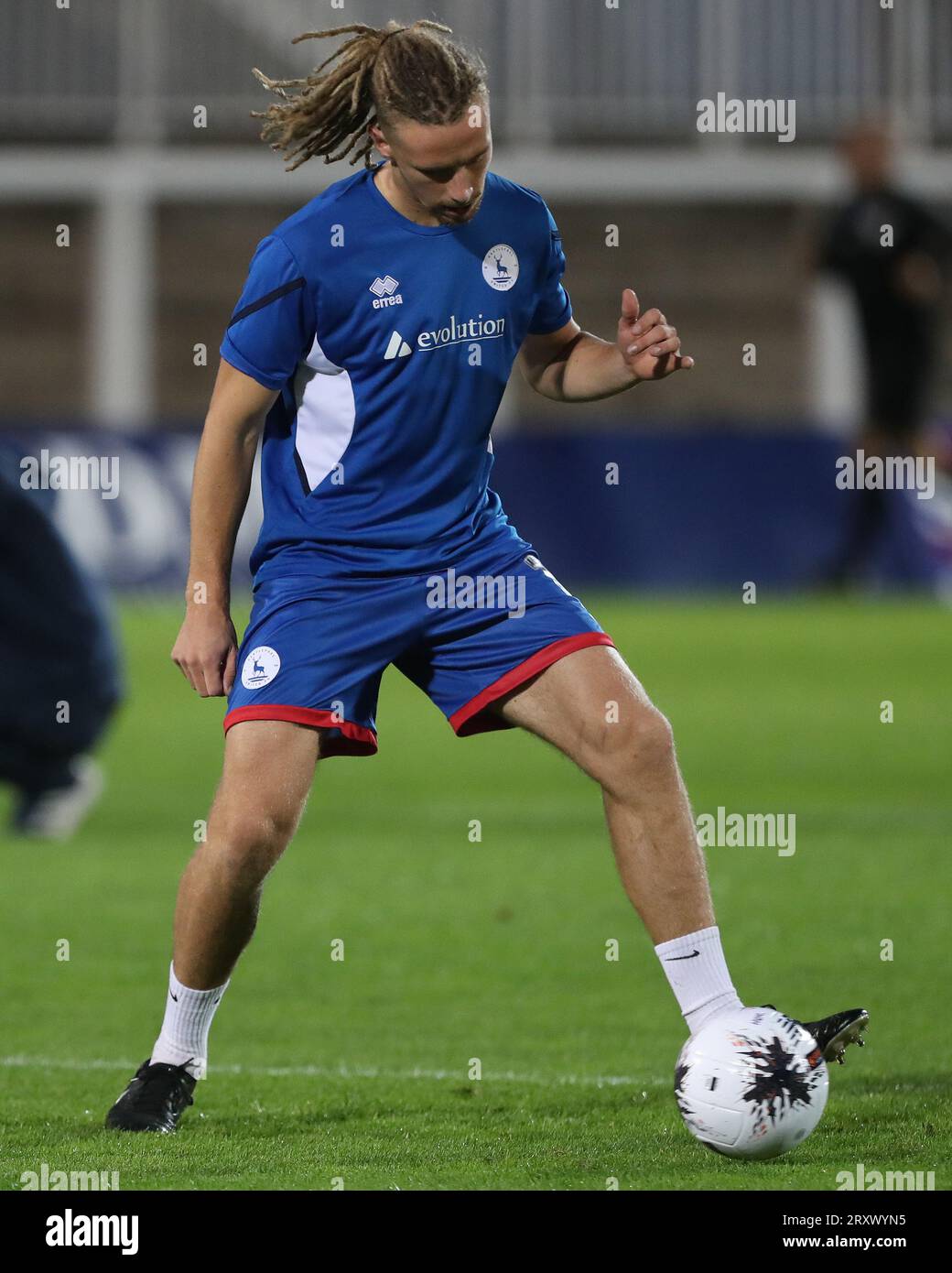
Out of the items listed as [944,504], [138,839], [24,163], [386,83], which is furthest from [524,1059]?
[24,163]

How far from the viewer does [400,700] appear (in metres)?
14.8

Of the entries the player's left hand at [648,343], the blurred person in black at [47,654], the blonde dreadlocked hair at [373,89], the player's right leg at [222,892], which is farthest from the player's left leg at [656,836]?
the blurred person in black at [47,654]

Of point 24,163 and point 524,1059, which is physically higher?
point 24,163

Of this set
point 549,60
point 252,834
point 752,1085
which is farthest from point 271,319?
point 549,60

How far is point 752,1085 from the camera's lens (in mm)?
4430

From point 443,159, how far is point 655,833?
146 centimetres

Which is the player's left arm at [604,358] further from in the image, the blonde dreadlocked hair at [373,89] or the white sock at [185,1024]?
the white sock at [185,1024]

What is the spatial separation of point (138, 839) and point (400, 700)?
537 cm

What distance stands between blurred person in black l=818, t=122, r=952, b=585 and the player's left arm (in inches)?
527

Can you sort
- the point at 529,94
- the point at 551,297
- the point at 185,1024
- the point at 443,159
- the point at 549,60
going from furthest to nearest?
the point at 549,60 < the point at 529,94 < the point at 551,297 < the point at 185,1024 < the point at 443,159

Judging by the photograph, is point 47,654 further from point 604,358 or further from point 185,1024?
point 604,358
